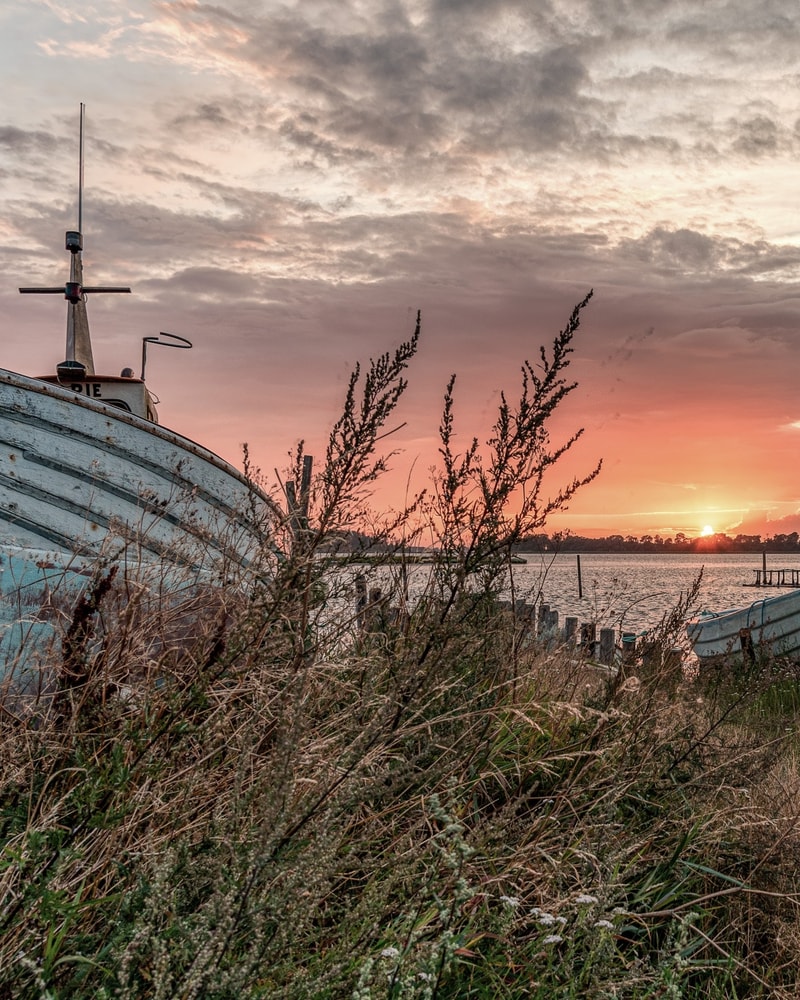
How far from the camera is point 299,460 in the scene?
370 centimetres

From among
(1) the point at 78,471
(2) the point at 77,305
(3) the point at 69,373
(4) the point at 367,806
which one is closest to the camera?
(4) the point at 367,806

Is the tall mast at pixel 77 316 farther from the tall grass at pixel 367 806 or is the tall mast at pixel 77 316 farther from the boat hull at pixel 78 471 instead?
the tall grass at pixel 367 806

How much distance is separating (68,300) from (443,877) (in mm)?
7115

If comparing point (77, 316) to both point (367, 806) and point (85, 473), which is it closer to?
point (85, 473)

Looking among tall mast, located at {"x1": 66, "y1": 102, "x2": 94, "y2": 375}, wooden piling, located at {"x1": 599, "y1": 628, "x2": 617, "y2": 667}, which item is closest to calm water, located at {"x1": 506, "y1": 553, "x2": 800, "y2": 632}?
wooden piling, located at {"x1": 599, "y1": 628, "x2": 617, "y2": 667}

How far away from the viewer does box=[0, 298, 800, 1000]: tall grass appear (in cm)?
188

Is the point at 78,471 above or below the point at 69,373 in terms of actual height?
below

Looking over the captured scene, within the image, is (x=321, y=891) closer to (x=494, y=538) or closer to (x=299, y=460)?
(x=494, y=538)

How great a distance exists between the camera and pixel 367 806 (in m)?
3.05

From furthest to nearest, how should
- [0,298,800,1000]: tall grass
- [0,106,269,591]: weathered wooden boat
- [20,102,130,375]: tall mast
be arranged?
[20,102,130,375]: tall mast → [0,106,269,591]: weathered wooden boat → [0,298,800,1000]: tall grass

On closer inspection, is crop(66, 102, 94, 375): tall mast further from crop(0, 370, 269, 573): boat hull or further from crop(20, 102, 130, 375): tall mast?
crop(0, 370, 269, 573): boat hull

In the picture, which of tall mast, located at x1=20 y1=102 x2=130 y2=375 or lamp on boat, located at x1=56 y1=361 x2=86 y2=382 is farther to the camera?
tall mast, located at x1=20 y1=102 x2=130 y2=375

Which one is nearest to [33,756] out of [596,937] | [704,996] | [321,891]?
[321,891]

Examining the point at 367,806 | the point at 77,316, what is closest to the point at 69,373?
the point at 77,316
